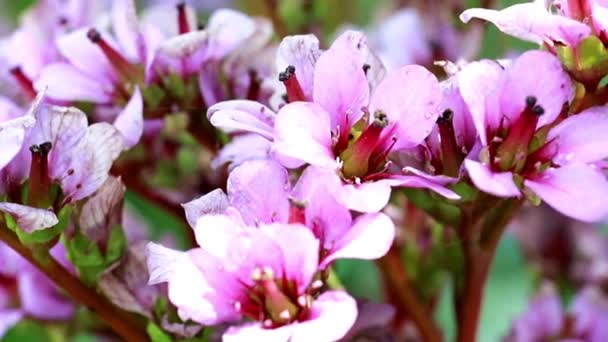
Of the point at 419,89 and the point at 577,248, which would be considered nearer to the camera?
the point at 419,89

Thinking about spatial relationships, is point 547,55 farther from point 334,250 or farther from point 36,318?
point 36,318

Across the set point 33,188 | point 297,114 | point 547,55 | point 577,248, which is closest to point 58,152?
point 33,188

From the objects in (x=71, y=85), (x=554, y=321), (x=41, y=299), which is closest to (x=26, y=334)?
(x=41, y=299)

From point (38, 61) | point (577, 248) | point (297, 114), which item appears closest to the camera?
point (297, 114)

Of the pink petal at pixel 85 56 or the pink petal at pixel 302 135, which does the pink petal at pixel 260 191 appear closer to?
the pink petal at pixel 302 135

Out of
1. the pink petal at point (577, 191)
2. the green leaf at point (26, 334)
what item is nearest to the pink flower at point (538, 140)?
the pink petal at point (577, 191)

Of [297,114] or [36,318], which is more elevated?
[297,114]

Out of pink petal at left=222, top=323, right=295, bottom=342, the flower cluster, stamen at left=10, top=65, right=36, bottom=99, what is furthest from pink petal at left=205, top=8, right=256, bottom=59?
pink petal at left=222, top=323, right=295, bottom=342

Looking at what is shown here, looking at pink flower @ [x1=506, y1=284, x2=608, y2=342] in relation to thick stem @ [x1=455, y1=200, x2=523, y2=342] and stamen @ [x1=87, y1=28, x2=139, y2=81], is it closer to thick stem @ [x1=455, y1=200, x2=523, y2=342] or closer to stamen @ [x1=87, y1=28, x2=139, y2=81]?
thick stem @ [x1=455, y1=200, x2=523, y2=342]
